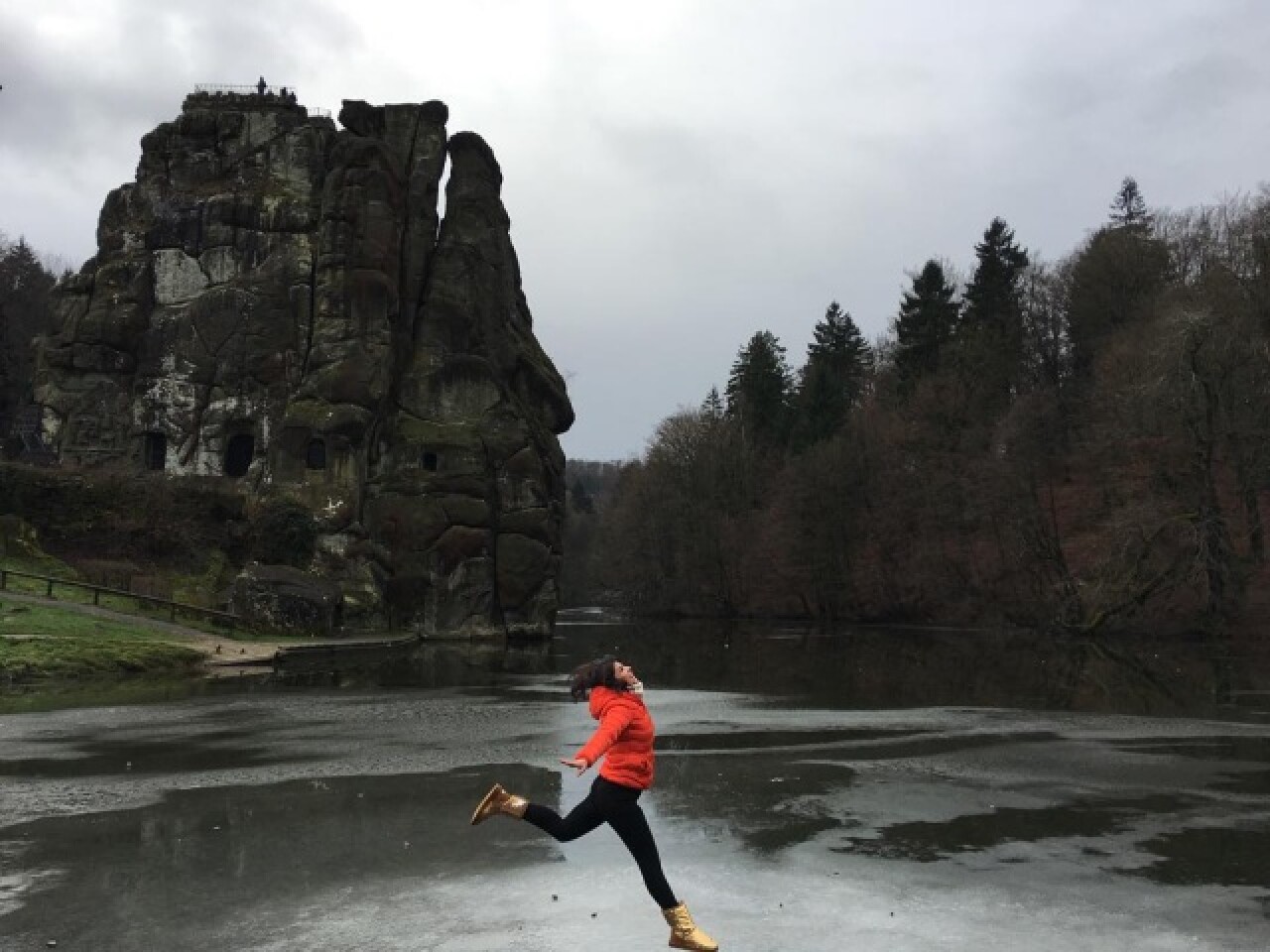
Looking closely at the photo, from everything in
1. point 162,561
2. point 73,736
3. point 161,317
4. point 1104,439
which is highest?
point 161,317

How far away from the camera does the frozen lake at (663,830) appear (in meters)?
7.49

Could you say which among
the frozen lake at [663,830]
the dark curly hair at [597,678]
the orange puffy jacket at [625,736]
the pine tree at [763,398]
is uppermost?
the pine tree at [763,398]

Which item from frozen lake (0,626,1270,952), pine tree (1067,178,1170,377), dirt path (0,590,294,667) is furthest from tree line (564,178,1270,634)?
dirt path (0,590,294,667)

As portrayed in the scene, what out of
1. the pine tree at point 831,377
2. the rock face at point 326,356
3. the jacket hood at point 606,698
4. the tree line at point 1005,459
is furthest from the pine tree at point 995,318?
the jacket hood at point 606,698

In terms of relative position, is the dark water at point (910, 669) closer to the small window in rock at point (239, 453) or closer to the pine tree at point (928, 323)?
the small window in rock at point (239, 453)

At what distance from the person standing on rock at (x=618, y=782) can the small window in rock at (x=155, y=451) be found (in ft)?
182

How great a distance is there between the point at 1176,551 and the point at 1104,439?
32.0ft

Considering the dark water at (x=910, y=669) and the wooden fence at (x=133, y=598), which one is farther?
the wooden fence at (x=133, y=598)

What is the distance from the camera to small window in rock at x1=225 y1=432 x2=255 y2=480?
189 feet

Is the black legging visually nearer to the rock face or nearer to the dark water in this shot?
the dark water

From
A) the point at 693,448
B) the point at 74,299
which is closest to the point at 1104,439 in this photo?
the point at 693,448

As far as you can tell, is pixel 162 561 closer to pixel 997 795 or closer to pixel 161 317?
pixel 161 317

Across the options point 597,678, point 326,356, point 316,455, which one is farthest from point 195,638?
point 597,678

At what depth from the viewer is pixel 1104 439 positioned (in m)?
54.4
